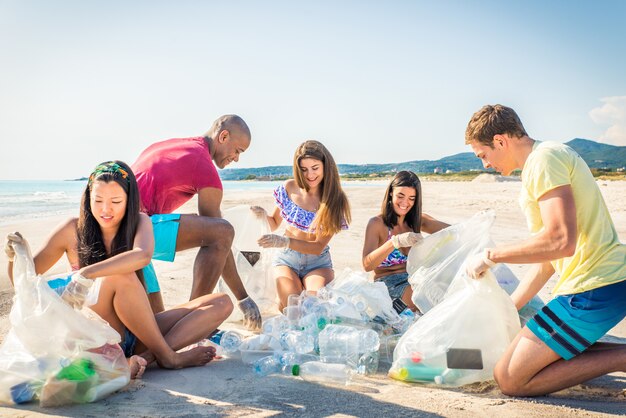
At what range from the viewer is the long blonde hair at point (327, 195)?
15.0 feet

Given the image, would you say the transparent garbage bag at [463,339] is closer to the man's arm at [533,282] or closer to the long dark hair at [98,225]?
the man's arm at [533,282]

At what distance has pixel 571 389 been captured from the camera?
2961mm

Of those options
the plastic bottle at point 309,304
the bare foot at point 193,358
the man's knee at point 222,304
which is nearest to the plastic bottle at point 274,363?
the bare foot at point 193,358

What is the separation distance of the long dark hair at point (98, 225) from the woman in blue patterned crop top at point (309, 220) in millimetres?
1586

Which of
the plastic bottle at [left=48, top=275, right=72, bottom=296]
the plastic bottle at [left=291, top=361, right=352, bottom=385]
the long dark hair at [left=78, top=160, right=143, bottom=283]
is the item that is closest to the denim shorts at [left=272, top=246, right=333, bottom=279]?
the plastic bottle at [left=291, top=361, right=352, bottom=385]

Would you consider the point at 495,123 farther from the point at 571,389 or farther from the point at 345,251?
the point at 345,251

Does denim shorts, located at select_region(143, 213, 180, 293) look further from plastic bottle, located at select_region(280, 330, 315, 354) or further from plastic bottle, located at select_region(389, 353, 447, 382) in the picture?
plastic bottle, located at select_region(389, 353, 447, 382)

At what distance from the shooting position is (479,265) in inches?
115

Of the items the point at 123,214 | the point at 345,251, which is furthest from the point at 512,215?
the point at 123,214

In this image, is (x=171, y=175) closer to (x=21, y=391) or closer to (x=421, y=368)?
(x=21, y=391)

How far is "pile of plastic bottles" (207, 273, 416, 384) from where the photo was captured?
3178mm

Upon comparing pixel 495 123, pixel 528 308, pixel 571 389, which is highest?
pixel 495 123

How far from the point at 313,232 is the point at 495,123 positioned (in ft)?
6.92

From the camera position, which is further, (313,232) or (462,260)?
(313,232)
